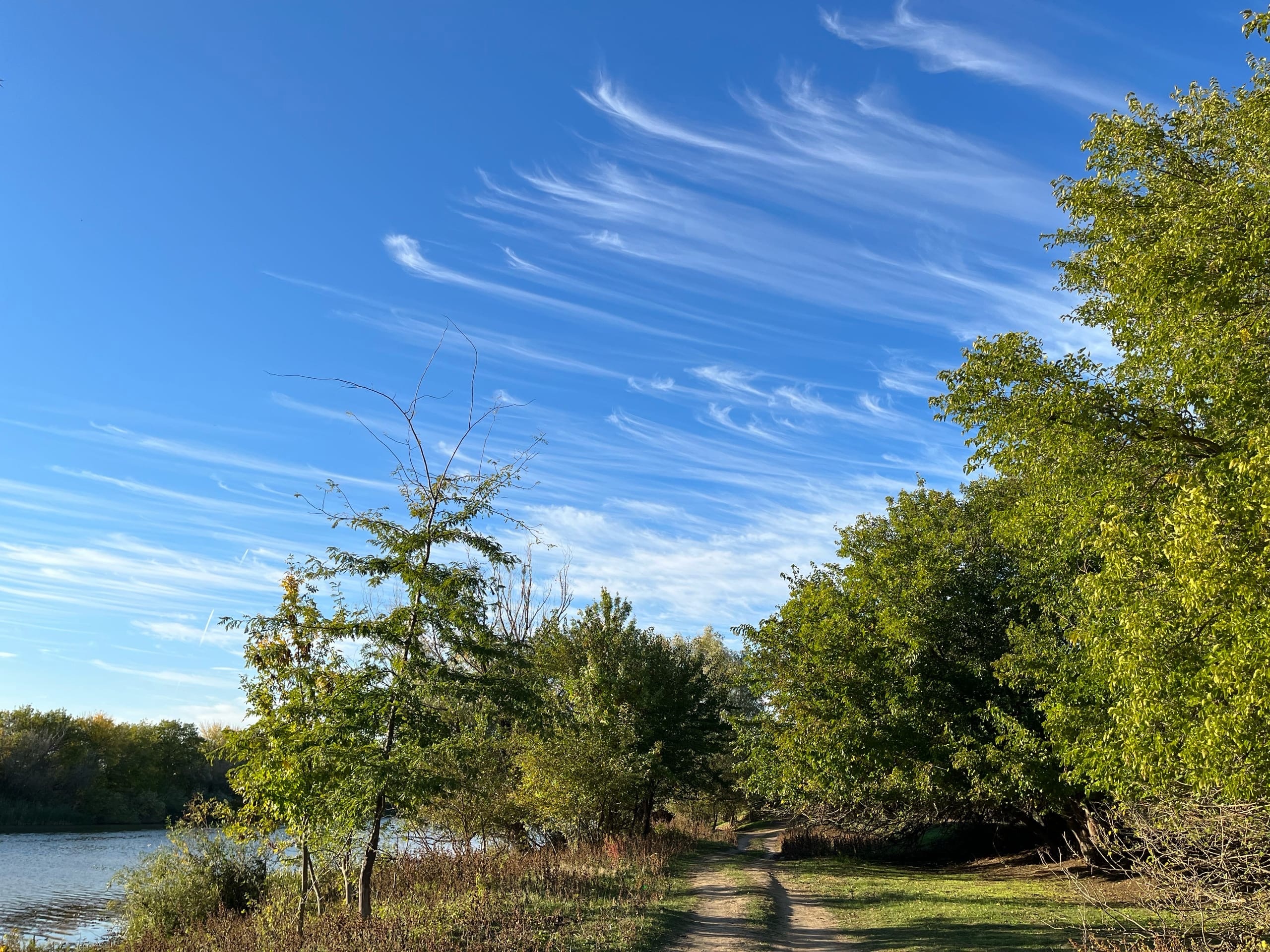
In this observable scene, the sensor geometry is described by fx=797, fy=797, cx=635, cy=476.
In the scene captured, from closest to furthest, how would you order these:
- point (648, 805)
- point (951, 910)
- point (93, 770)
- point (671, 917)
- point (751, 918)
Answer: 1. point (671, 917)
2. point (751, 918)
3. point (951, 910)
4. point (648, 805)
5. point (93, 770)

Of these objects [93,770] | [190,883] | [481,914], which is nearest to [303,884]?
[190,883]

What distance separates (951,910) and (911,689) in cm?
797

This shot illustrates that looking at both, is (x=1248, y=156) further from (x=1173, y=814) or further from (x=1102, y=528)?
(x=1173, y=814)

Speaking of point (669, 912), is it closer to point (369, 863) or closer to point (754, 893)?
point (754, 893)

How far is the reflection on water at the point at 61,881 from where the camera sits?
790 inches

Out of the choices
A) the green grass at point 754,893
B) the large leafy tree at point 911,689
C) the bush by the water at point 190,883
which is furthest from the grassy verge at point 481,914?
the large leafy tree at point 911,689

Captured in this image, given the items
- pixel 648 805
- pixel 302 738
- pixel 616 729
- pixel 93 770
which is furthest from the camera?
pixel 93 770

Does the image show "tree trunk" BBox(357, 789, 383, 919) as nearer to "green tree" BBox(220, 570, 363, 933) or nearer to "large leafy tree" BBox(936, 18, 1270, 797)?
"green tree" BBox(220, 570, 363, 933)

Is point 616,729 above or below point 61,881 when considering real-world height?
above

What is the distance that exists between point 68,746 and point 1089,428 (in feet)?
235

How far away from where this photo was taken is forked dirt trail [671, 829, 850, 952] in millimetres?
12906

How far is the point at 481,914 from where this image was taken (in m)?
12.0

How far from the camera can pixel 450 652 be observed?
12633mm

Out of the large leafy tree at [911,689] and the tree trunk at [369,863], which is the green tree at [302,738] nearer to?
the tree trunk at [369,863]
